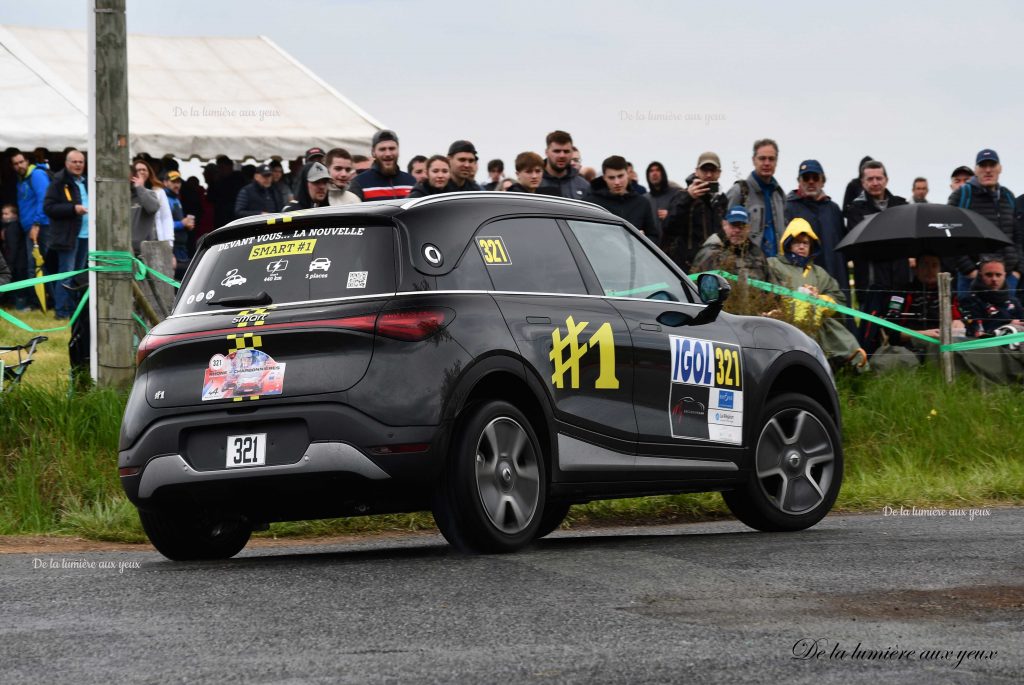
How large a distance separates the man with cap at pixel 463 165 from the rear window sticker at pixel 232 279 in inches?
218

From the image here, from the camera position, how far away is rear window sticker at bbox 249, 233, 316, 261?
8352 millimetres

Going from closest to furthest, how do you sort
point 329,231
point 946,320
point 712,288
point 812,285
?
point 329,231 → point 712,288 → point 812,285 → point 946,320

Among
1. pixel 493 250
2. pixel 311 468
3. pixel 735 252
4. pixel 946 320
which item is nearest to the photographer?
pixel 311 468

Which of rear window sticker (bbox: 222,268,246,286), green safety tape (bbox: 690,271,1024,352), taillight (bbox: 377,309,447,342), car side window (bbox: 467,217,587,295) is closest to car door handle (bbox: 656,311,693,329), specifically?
car side window (bbox: 467,217,587,295)

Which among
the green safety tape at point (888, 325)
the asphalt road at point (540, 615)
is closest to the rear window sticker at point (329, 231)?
the asphalt road at point (540, 615)

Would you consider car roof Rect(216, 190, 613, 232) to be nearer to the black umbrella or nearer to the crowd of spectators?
the crowd of spectators

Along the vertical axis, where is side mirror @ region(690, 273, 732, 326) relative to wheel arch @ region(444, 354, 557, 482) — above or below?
above

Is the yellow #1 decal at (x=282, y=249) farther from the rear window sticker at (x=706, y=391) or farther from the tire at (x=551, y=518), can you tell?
the tire at (x=551, y=518)

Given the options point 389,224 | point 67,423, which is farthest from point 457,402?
point 67,423

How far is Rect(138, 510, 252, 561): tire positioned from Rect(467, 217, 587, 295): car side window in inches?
77.9

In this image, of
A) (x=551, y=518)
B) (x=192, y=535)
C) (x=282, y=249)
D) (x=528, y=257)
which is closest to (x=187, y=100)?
(x=551, y=518)

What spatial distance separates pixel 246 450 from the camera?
8016 mm

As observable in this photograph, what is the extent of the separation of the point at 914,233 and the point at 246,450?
9298mm

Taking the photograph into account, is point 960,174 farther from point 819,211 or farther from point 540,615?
point 540,615
